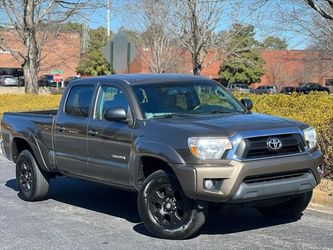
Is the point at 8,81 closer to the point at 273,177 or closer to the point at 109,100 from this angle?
the point at 109,100

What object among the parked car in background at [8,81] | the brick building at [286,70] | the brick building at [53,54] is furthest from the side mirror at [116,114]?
the parked car in background at [8,81]

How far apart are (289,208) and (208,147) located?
1.79 meters

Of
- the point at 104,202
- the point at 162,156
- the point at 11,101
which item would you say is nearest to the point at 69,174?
the point at 104,202

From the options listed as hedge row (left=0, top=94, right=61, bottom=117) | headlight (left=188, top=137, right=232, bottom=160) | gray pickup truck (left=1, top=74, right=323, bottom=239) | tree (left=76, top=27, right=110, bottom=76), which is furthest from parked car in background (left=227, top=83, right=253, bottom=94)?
headlight (left=188, top=137, right=232, bottom=160)

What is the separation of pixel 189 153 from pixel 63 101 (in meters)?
2.82

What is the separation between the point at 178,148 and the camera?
6016 millimetres

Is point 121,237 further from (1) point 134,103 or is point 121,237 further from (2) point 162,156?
(1) point 134,103

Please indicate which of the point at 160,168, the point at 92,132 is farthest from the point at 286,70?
the point at 160,168

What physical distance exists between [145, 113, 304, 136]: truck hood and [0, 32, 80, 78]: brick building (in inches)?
1193

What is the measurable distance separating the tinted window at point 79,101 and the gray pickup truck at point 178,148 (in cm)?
2

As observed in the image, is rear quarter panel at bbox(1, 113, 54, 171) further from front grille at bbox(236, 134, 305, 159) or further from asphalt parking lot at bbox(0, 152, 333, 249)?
front grille at bbox(236, 134, 305, 159)

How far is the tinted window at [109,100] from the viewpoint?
711 cm

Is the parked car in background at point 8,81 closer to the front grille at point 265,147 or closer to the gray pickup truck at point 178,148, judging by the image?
the gray pickup truck at point 178,148

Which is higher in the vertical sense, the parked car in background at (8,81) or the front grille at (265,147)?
the front grille at (265,147)
